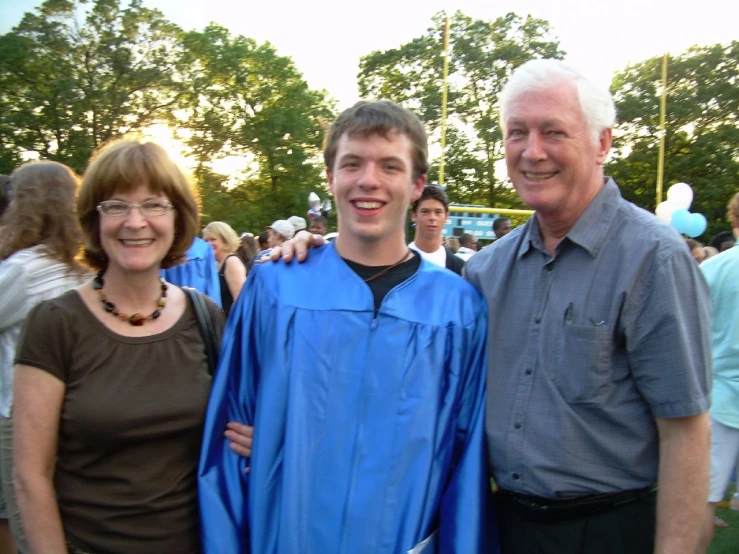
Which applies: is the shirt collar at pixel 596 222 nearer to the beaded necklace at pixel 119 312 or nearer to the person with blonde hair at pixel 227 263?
the beaded necklace at pixel 119 312

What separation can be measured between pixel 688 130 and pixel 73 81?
84.0ft

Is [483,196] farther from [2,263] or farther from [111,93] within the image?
[2,263]

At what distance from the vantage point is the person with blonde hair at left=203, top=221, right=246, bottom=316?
19.6 feet

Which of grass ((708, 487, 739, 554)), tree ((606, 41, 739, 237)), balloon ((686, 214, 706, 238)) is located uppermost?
tree ((606, 41, 739, 237))

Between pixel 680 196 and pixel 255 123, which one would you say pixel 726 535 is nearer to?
pixel 680 196

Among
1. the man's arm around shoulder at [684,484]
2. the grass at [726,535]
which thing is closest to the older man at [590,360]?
the man's arm around shoulder at [684,484]

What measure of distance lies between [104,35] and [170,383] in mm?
28670

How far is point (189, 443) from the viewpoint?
6.54 feet

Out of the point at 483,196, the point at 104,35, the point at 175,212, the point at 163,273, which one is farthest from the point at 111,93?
the point at 175,212

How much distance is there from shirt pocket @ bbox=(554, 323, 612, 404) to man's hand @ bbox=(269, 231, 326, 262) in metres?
0.90

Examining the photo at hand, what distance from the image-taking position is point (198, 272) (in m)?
4.77

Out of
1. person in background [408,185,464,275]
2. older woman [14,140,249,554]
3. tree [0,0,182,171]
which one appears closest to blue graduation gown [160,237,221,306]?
person in background [408,185,464,275]

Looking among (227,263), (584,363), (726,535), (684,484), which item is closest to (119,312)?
(584,363)

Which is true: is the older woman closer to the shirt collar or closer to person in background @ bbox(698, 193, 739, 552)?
the shirt collar
